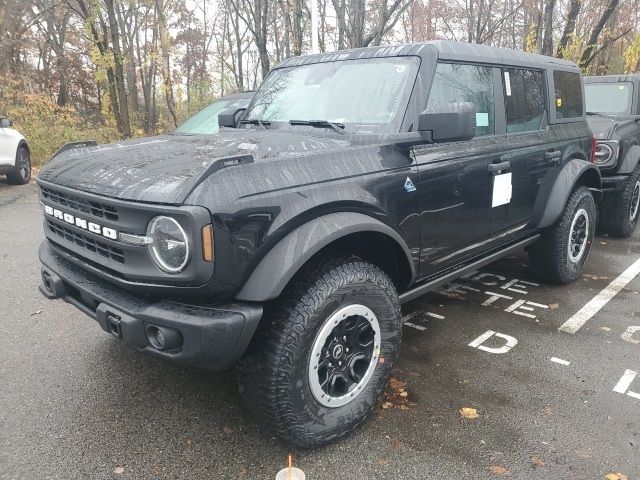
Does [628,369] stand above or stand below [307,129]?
below

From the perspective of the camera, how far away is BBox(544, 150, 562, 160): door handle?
4074mm

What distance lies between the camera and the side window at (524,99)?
377 cm

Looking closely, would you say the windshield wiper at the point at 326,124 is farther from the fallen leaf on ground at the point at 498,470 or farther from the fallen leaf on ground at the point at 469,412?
the fallen leaf on ground at the point at 498,470

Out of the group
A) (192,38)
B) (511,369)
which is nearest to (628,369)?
(511,369)

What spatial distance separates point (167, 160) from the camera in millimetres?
2391

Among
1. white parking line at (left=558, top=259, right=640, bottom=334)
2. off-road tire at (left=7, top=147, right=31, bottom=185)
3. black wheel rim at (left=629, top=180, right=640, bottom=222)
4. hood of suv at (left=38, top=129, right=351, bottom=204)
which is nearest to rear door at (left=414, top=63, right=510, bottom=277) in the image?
hood of suv at (left=38, top=129, right=351, bottom=204)

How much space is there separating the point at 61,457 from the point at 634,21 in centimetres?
2852

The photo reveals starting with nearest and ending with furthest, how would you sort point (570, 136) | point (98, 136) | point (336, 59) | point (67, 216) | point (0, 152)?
point (67, 216)
point (336, 59)
point (570, 136)
point (0, 152)
point (98, 136)

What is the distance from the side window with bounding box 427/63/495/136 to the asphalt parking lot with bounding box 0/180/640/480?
1550mm

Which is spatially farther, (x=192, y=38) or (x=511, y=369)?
(x=192, y=38)

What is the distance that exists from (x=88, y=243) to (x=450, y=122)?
76.6 inches

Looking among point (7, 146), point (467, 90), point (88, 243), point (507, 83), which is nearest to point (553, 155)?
point (507, 83)

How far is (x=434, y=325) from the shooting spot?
3.92 meters

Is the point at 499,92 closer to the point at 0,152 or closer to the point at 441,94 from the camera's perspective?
the point at 441,94
